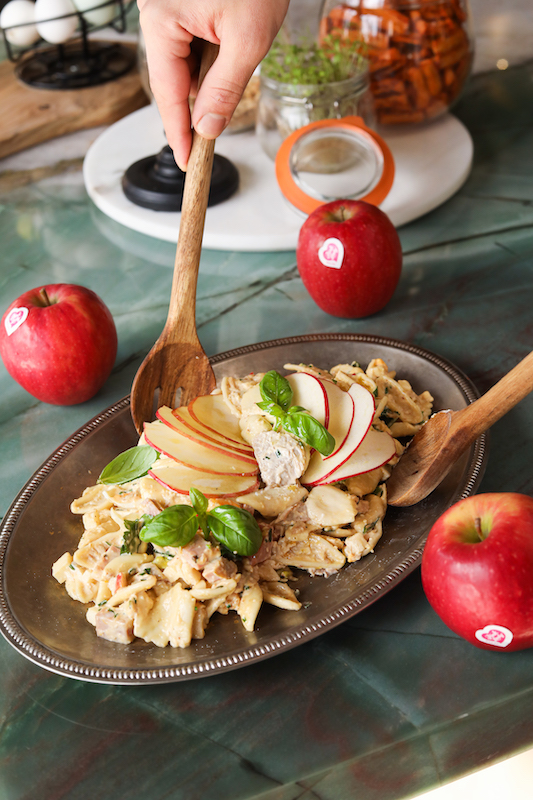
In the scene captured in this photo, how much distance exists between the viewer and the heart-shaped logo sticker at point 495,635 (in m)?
0.78

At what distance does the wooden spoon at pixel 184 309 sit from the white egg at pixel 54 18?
45.1 inches

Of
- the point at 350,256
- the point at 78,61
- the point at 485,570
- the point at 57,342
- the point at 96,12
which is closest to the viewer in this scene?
the point at 485,570

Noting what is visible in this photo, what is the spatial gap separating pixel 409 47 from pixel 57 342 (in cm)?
113

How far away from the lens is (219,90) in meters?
1.08

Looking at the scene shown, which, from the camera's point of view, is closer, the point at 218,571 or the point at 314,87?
the point at 218,571

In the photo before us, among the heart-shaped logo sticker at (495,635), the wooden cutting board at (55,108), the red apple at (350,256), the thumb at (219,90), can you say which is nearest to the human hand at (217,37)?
the thumb at (219,90)

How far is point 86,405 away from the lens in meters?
1.31

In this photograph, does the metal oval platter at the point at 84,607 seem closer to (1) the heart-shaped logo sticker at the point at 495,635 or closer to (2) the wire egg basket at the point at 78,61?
(1) the heart-shaped logo sticker at the point at 495,635

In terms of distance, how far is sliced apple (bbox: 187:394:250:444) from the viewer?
1015mm

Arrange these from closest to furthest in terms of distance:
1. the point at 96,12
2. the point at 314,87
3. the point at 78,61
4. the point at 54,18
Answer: the point at 314,87 → the point at 54,18 → the point at 96,12 → the point at 78,61

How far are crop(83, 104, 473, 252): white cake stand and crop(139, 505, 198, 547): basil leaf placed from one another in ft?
2.97

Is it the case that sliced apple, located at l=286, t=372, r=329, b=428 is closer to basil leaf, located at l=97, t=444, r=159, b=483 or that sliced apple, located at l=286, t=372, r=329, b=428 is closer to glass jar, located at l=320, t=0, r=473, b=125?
basil leaf, located at l=97, t=444, r=159, b=483

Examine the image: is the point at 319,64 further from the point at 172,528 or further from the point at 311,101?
the point at 172,528

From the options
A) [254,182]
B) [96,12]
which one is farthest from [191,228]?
[96,12]
